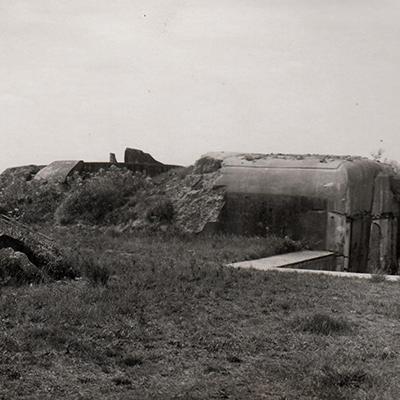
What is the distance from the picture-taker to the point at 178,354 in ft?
17.2

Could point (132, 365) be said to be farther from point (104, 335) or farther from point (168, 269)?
point (168, 269)

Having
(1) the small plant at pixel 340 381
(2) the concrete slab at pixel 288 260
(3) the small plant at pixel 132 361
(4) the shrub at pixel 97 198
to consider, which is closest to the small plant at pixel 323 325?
(1) the small plant at pixel 340 381

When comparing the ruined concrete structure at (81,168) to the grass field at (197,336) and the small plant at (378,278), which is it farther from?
the small plant at (378,278)

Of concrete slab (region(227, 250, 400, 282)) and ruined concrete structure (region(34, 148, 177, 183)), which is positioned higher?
ruined concrete structure (region(34, 148, 177, 183))

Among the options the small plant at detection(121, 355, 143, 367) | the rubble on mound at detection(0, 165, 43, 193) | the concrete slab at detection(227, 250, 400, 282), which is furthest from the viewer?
the rubble on mound at detection(0, 165, 43, 193)

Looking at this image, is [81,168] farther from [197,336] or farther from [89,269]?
[197,336]

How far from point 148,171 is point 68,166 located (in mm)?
2009

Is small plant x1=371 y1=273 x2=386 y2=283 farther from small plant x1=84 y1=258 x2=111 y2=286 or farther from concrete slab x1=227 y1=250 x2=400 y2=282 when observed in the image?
small plant x1=84 y1=258 x2=111 y2=286

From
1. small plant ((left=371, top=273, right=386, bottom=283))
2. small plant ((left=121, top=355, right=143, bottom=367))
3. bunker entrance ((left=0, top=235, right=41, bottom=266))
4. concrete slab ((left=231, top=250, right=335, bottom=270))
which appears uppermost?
bunker entrance ((left=0, top=235, right=41, bottom=266))

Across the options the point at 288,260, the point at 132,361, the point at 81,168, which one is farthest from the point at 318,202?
the point at 132,361

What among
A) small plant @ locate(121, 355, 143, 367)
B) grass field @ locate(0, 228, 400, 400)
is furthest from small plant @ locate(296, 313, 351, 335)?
small plant @ locate(121, 355, 143, 367)

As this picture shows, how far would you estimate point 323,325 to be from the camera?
20.2 ft

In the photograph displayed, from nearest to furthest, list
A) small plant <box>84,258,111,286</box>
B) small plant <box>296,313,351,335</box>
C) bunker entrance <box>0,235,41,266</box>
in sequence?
small plant <box>296,313,351,335</box> → small plant <box>84,258,111,286</box> → bunker entrance <box>0,235,41,266</box>

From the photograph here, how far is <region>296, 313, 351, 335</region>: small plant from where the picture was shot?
20.1 feet
